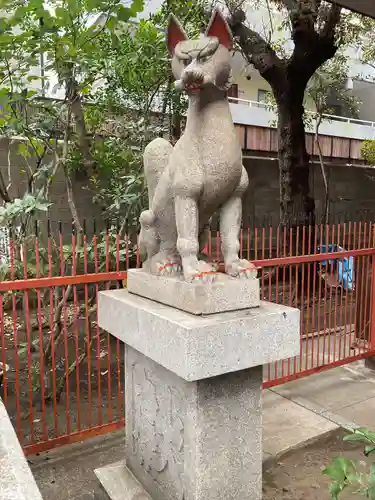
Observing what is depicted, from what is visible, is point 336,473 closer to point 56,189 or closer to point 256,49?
point 56,189

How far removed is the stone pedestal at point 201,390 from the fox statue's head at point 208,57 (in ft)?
3.39

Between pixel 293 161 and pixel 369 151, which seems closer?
pixel 293 161

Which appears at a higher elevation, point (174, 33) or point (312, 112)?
point (312, 112)

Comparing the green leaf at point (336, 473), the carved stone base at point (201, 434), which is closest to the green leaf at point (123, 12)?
the carved stone base at point (201, 434)

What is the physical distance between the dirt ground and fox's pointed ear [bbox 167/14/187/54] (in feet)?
8.47

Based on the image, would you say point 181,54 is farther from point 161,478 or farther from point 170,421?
point 161,478

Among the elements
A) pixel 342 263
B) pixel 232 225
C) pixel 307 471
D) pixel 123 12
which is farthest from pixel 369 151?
pixel 232 225

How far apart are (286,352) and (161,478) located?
0.94m

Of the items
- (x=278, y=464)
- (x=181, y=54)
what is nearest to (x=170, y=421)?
(x=278, y=464)

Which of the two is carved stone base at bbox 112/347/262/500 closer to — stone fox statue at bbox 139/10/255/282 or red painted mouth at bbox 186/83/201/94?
stone fox statue at bbox 139/10/255/282

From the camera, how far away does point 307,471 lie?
288cm

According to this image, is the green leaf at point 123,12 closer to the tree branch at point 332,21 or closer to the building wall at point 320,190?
the tree branch at point 332,21

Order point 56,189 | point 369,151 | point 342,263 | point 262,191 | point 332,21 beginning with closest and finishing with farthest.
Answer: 1. point 342,263
2. point 56,189
3. point 332,21
4. point 262,191
5. point 369,151

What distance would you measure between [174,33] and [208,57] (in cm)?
25
